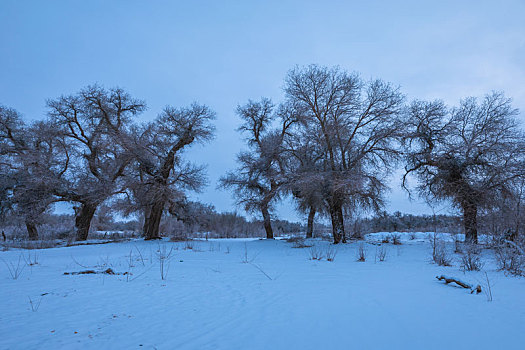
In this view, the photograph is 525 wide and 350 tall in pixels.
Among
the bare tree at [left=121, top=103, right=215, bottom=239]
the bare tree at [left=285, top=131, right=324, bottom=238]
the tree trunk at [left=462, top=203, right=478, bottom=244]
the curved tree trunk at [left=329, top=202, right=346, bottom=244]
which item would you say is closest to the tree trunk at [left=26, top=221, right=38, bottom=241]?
the bare tree at [left=121, top=103, right=215, bottom=239]

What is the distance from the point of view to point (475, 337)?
2.30 metres

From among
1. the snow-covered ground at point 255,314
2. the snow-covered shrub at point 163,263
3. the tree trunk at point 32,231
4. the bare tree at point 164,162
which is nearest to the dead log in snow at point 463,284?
the snow-covered ground at point 255,314

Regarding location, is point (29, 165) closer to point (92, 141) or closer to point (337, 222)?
point (92, 141)

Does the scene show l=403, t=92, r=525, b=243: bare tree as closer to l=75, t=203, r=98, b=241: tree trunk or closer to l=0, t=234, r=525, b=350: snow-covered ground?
l=0, t=234, r=525, b=350: snow-covered ground

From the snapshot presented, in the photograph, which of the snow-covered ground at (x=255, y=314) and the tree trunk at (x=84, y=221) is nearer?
the snow-covered ground at (x=255, y=314)

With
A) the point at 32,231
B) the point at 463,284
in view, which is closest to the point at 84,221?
the point at 32,231

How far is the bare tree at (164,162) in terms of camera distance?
16.8 meters

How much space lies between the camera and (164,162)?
18328 millimetres

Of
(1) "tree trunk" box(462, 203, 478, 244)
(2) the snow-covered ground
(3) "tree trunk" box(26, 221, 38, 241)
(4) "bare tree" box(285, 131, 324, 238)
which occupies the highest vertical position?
(4) "bare tree" box(285, 131, 324, 238)

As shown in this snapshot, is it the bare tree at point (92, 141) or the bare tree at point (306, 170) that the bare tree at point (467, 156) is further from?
the bare tree at point (92, 141)

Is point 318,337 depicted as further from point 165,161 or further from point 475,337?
point 165,161

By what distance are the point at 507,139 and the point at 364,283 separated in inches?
498

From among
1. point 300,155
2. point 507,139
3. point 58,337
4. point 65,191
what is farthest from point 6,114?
point 507,139

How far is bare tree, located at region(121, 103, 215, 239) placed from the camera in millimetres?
16797
